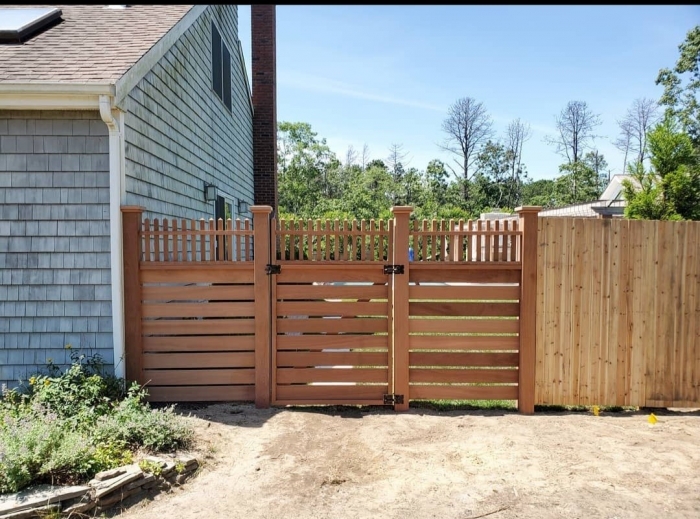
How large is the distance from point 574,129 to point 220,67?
Result: 116 feet

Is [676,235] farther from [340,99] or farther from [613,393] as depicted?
[340,99]

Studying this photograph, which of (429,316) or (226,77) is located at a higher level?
(226,77)

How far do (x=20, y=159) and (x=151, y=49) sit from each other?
69.3 inches

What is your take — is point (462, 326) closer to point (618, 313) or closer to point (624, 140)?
point (618, 313)

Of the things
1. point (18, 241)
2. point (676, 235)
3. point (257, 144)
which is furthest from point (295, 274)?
point (257, 144)

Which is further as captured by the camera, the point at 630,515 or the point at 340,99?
the point at 340,99

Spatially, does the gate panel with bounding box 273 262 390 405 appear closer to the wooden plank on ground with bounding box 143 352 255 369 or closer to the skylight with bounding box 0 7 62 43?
the wooden plank on ground with bounding box 143 352 255 369

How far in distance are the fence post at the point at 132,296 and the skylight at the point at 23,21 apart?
2.50 metres

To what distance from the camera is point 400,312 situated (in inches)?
183

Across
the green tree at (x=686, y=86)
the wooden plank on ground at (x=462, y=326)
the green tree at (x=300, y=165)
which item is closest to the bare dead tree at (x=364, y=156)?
the green tree at (x=300, y=165)

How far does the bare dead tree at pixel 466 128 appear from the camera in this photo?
34.0m

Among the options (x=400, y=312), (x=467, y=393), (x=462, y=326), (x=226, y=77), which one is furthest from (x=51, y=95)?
(x=226, y=77)

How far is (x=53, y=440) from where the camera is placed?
3.17 m

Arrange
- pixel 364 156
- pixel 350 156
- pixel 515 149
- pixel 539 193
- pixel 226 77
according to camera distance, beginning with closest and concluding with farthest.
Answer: pixel 226 77, pixel 350 156, pixel 364 156, pixel 515 149, pixel 539 193
